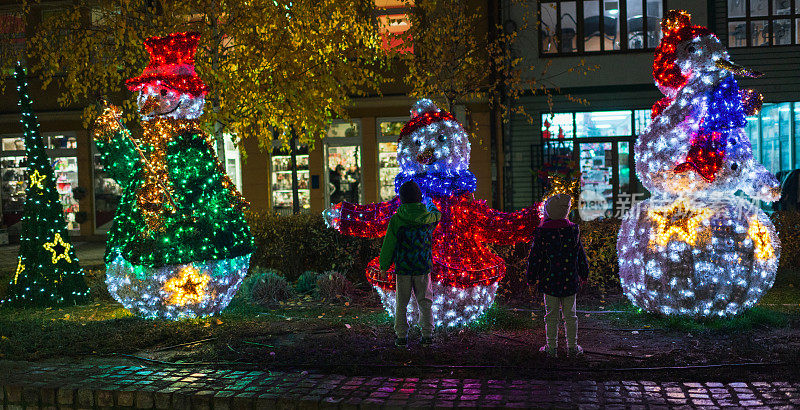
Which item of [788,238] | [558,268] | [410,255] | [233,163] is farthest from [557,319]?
[233,163]

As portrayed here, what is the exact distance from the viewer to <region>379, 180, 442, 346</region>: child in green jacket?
247 inches

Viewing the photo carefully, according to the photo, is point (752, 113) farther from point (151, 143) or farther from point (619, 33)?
point (619, 33)

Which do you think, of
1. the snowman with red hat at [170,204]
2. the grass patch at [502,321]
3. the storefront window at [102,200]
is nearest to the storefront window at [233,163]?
the storefront window at [102,200]

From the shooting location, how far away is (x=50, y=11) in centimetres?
1945

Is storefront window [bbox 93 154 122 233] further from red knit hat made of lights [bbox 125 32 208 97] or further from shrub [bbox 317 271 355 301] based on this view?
red knit hat made of lights [bbox 125 32 208 97]

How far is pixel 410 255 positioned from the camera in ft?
20.6

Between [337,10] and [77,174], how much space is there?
39.4 feet

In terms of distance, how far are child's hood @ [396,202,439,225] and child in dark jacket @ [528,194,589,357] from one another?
3.11 feet

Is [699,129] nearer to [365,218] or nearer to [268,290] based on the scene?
[365,218]

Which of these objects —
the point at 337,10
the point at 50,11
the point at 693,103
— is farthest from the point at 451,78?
the point at 50,11

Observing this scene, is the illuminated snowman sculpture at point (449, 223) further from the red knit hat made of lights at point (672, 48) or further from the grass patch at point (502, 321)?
the red knit hat made of lights at point (672, 48)

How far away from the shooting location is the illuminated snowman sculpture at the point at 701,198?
655 centimetres

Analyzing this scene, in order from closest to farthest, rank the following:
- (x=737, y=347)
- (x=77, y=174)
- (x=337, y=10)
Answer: (x=737, y=347) → (x=337, y=10) → (x=77, y=174)

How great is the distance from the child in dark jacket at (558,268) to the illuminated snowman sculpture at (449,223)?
0.64 metres
